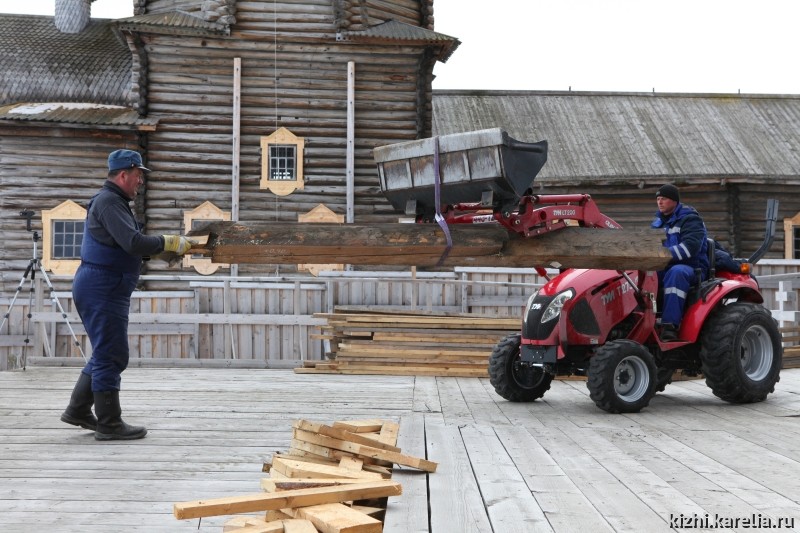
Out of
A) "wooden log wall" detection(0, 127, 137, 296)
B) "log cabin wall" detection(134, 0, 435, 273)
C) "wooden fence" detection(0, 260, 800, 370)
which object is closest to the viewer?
"wooden fence" detection(0, 260, 800, 370)

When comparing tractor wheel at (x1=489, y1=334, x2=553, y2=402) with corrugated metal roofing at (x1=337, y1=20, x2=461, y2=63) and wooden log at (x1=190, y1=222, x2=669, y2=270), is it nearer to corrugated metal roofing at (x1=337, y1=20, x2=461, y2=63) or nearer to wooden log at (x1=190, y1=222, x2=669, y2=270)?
wooden log at (x1=190, y1=222, x2=669, y2=270)

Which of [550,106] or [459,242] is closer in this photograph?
[459,242]

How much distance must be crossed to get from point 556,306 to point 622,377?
2.76ft

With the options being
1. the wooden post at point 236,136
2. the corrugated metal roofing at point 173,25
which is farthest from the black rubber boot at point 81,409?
the corrugated metal roofing at point 173,25

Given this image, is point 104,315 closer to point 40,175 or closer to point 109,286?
point 109,286

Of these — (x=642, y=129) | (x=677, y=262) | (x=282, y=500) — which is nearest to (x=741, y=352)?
(x=677, y=262)

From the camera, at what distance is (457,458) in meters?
5.07

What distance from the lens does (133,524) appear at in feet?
11.8

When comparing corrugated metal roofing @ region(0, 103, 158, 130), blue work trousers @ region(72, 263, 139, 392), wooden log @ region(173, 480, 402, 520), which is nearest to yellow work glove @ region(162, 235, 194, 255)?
blue work trousers @ region(72, 263, 139, 392)

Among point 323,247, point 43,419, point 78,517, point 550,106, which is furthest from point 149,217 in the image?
point 78,517

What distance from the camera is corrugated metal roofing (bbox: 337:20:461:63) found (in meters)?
20.9

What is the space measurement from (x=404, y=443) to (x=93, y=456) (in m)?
1.92

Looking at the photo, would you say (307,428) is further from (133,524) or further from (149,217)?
(149,217)

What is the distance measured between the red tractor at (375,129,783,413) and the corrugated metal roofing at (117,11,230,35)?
594 inches
